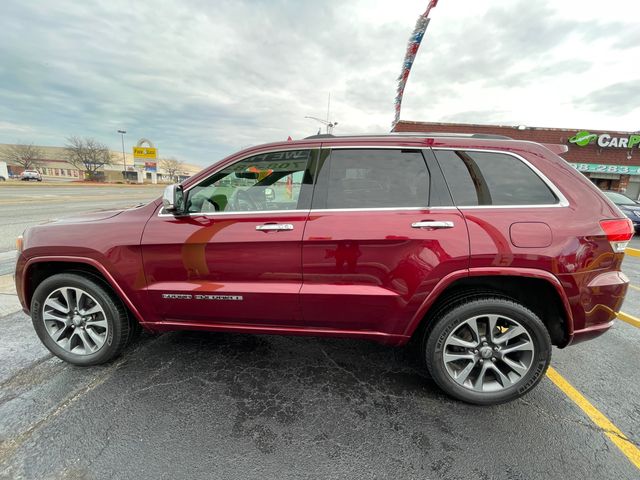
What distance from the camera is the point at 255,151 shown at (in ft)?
8.23

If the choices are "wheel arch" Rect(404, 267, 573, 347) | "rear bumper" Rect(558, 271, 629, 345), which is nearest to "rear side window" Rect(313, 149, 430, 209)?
"wheel arch" Rect(404, 267, 573, 347)

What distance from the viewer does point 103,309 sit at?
103 inches

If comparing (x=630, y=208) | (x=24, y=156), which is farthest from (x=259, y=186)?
(x=24, y=156)

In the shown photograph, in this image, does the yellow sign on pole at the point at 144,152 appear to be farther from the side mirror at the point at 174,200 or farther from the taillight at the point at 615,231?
the taillight at the point at 615,231

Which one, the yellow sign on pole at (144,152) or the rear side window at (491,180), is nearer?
the rear side window at (491,180)

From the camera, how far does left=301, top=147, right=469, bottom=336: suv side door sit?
7.08 ft

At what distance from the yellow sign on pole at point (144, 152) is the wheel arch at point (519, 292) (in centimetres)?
6755

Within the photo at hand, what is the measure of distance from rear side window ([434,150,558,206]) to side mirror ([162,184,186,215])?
1.92 meters

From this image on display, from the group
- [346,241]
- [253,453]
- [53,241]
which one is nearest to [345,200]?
[346,241]

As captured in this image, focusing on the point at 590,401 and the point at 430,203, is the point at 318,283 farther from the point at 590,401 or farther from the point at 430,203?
the point at 590,401

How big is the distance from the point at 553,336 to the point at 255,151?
2.69 metres

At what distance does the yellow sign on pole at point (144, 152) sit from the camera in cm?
5825

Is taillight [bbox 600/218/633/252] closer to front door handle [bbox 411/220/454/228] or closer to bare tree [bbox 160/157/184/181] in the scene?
front door handle [bbox 411/220/454/228]

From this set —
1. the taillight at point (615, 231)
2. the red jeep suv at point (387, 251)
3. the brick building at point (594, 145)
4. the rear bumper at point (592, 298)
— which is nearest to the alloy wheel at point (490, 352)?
the red jeep suv at point (387, 251)
